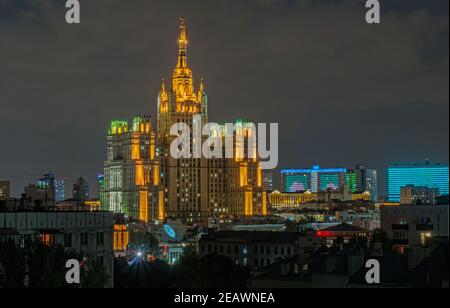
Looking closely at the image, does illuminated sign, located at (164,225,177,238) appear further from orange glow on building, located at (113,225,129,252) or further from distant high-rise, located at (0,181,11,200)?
distant high-rise, located at (0,181,11,200)

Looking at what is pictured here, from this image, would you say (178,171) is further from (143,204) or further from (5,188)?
(5,188)

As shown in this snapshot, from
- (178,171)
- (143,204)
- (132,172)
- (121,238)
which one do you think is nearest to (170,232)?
(121,238)

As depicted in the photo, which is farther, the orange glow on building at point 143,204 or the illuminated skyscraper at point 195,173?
the illuminated skyscraper at point 195,173

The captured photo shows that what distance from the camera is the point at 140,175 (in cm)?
17625

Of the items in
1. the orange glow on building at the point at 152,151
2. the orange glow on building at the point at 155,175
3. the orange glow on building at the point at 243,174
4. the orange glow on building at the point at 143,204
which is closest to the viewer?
the orange glow on building at the point at 143,204

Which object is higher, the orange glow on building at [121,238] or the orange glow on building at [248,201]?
the orange glow on building at [248,201]

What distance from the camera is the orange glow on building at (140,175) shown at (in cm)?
17600

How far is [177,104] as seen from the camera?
184625mm

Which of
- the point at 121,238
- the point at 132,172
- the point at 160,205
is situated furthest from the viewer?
the point at 132,172

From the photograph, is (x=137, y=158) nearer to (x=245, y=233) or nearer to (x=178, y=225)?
(x=178, y=225)

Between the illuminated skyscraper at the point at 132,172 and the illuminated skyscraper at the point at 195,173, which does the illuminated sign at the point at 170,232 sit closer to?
the illuminated skyscraper at the point at 132,172

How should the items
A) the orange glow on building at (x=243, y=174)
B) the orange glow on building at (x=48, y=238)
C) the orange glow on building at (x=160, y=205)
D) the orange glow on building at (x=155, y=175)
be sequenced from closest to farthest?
the orange glow on building at (x=48, y=238) < the orange glow on building at (x=160, y=205) < the orange glow on building at (x=155, y=175) < the orange glow on building at (x=243, y=174)

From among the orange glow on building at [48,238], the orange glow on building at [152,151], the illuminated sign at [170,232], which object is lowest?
the illuminated sign at [170,232]

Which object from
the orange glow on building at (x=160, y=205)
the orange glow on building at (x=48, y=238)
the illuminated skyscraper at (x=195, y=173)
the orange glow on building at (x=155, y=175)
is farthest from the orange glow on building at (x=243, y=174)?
the orange glow on building at (x=48, y=238)
